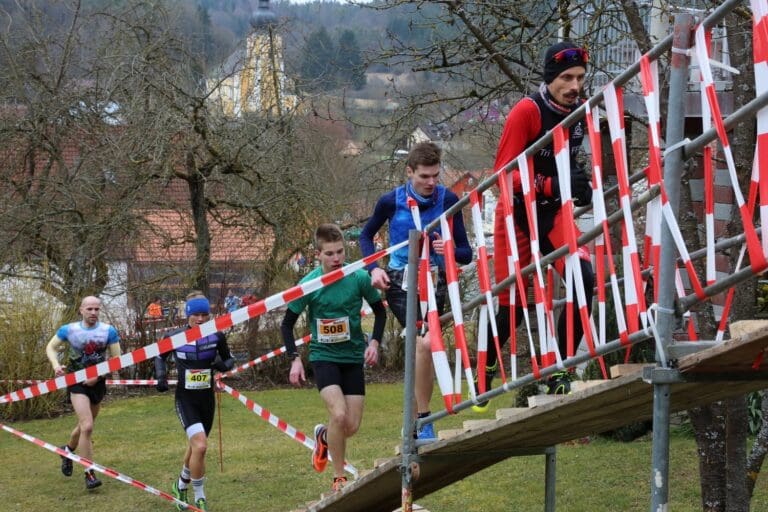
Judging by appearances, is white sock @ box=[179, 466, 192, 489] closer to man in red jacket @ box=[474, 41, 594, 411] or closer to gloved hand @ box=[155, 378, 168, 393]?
gloved hand @ box=[155, 378, 168, 393]

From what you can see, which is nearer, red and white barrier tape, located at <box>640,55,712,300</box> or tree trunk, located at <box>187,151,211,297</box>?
red and white barrier tape, located at <box>640,55,712,300</box>

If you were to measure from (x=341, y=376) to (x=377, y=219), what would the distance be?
3.35ft

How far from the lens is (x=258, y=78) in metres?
18.3

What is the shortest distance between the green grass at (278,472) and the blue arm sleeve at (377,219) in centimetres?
337

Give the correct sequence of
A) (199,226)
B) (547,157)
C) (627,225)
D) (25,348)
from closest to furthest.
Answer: (627,225) < (547,157) < (25,348) < (199,226)

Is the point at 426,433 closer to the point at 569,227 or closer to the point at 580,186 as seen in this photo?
the point at 580,186

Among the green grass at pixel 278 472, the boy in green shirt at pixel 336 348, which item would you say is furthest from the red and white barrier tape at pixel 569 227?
the green grass at pixel 278 472

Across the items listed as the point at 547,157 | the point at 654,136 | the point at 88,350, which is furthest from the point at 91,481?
the point at 654,136

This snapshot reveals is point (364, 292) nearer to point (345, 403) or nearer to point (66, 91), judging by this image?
point (345, 403)

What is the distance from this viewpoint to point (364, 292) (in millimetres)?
6797

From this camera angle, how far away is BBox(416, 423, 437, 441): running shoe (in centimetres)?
546

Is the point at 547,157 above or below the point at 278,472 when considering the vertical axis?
above

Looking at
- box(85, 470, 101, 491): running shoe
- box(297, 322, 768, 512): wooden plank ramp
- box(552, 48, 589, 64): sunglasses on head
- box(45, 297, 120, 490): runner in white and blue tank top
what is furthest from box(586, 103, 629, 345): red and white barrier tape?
box(85, 470, 101, 491): running shoe

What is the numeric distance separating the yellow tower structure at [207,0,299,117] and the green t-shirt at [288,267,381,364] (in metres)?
11.3
